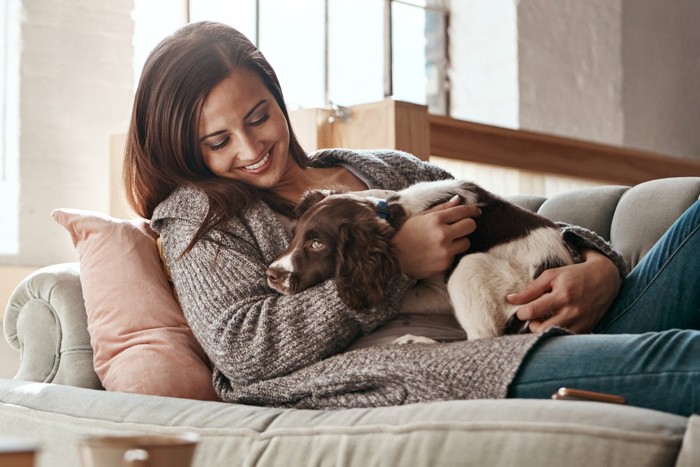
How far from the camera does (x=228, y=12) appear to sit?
14.4 ft

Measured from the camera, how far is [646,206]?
7.84 ft

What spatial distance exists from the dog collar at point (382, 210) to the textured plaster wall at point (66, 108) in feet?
6.41

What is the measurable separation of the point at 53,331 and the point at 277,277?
2.17 feet

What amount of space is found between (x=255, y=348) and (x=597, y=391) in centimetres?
61

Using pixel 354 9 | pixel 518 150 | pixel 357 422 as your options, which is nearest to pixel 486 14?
pixel 354 9

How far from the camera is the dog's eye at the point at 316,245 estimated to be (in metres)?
1.70

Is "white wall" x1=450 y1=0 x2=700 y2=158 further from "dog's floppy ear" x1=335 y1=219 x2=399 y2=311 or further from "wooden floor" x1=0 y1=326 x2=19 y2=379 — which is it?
"dog's floppy ear" x1=335 y1=219 x2=399 y2=311

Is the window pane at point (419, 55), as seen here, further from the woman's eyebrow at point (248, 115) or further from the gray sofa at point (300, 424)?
the gray sofa at point (300, 424)

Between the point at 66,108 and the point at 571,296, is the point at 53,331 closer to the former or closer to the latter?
the point at 571,296

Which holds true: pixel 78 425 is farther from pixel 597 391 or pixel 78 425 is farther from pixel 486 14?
pixel 486 14

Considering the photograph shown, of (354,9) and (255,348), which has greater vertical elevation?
(354,9)

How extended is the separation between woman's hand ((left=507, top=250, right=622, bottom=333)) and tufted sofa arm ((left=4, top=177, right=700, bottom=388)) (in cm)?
54

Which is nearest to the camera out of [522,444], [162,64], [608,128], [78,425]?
[522,444]

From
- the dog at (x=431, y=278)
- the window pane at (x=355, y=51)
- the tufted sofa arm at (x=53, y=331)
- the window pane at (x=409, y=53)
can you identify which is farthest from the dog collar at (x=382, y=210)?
the window pane at (x=409, y=53)
